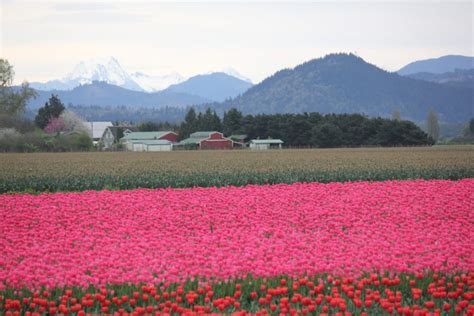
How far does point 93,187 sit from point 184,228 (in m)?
17.4

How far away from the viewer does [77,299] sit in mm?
9938

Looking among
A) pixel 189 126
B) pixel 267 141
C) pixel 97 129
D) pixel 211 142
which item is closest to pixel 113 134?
pixel 97 129

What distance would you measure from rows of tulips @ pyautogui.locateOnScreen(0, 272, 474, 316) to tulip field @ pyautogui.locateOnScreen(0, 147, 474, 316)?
26 mm

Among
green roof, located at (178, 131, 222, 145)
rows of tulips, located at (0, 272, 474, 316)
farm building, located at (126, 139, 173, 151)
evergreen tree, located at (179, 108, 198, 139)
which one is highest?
evergreen tree, located at (179, 108, 198, 139)

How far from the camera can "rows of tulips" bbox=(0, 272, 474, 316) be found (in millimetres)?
9234

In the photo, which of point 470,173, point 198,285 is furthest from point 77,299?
point 470,173

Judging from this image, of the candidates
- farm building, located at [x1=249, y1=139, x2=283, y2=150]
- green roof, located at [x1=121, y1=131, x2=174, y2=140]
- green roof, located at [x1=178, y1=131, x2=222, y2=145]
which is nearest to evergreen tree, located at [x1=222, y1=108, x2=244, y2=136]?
green roof, located at [x1=178, y1=131, x2=222, y2=145]

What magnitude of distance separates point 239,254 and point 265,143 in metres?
98.0

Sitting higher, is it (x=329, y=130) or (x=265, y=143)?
(x=329, y=130)

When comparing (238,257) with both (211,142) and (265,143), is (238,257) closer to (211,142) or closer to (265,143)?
(265,143)

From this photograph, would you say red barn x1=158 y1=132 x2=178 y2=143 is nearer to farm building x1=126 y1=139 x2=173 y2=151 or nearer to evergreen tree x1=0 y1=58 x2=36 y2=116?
farm building x1=126 y1=139 x2=173 y2=151

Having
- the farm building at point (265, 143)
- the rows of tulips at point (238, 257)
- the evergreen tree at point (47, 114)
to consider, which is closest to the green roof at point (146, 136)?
the evergreen tree at point (47, 114)

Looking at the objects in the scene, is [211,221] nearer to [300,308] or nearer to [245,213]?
[245,213]

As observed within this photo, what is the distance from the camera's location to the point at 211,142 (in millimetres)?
110875
